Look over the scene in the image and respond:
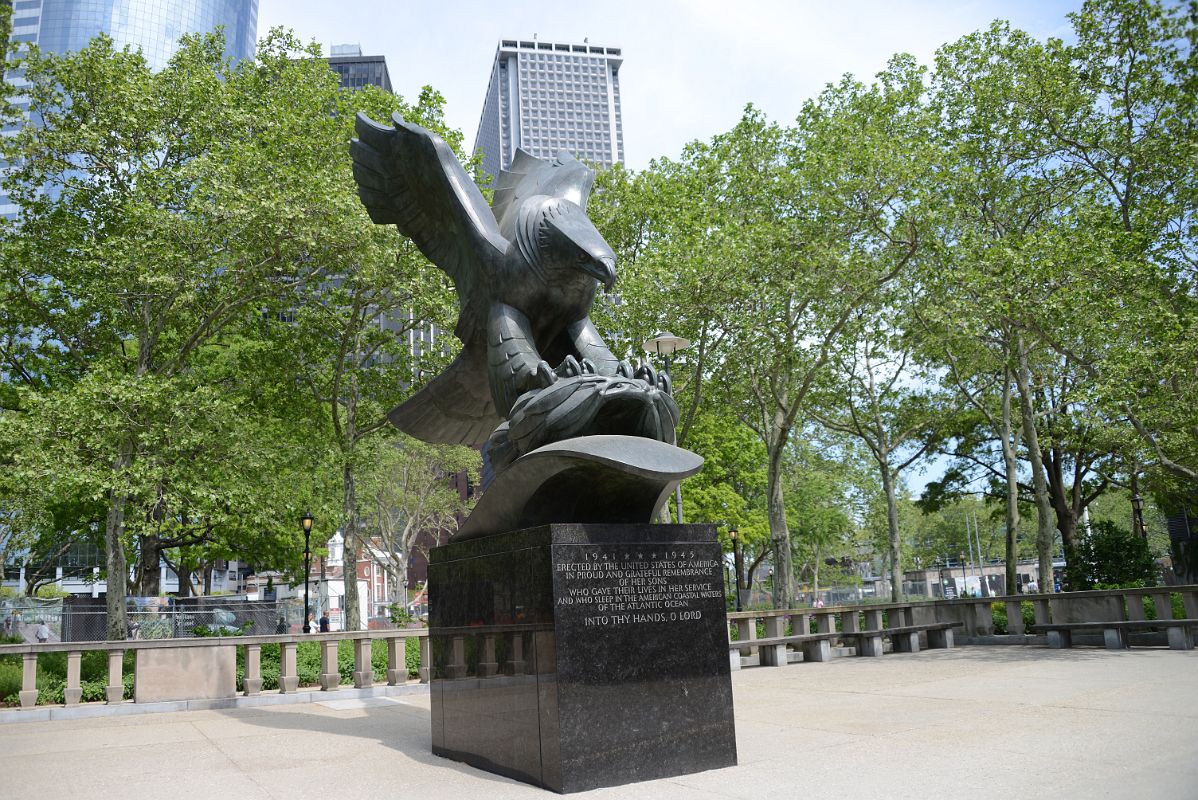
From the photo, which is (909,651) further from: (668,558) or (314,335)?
(314,335)

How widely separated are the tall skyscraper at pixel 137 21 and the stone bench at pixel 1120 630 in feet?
223

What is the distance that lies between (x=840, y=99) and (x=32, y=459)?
20.1 metres

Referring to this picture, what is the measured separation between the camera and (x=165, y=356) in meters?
21.8

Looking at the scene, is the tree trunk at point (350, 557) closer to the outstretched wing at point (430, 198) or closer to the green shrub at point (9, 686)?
the green shrub at point (9, 686)

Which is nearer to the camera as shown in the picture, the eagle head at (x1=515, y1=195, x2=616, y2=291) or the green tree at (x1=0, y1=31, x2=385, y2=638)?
the eagle head at (x1=515, y1=195, x2=616, y2=291)

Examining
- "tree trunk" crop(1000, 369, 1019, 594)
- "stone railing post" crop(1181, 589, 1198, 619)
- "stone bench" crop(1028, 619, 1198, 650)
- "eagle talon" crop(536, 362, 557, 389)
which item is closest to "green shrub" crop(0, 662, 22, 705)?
"eagle talon" crop(536, 362, 557, 389)

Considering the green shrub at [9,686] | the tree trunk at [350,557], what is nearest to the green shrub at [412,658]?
the tree trunk at [350,557]

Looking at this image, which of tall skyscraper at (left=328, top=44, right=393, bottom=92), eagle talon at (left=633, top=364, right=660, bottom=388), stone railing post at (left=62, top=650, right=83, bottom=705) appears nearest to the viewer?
eagle talon at (left=633, top=364, right=660, bottom=388)

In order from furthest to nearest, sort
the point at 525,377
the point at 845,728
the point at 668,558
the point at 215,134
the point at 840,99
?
the point at 840,99, the point at 215,134, the point at 845,728, the point at 525,377, the point at 668,558

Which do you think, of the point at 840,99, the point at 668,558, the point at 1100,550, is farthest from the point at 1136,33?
the point at 668,558

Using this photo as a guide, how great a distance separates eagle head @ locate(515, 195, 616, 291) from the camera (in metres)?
7.09

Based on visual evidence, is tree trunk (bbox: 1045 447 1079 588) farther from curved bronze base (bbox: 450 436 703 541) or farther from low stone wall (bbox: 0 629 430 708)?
curved bronze base (bbox: 450 436 703 541)

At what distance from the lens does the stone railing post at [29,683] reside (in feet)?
38.7

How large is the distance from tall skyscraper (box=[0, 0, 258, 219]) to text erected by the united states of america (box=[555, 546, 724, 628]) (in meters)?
69.4
